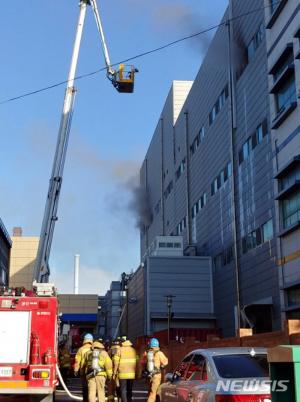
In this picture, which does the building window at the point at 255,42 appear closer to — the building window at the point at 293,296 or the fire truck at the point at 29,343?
the building window at the point at 293,296

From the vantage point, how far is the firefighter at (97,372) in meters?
11.8

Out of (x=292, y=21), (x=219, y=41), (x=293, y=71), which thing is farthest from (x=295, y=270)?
(x=219, y=41)

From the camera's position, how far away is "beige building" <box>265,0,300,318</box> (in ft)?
98.3

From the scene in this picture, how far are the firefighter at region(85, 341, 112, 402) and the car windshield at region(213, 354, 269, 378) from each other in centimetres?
453

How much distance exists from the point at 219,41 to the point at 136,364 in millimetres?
39297

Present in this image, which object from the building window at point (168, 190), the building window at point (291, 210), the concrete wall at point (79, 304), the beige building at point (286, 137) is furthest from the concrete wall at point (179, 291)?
the concrete wall at point (79, 304)

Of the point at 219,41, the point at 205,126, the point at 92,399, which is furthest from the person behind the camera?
the point at 205,126

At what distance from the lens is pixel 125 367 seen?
13.3 metres

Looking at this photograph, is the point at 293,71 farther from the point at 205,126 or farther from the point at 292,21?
the point at 205,126

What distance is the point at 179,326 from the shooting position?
2175 inches

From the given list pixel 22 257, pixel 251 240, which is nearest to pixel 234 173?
pixel 251 240

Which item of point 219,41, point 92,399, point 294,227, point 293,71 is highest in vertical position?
point 219,41

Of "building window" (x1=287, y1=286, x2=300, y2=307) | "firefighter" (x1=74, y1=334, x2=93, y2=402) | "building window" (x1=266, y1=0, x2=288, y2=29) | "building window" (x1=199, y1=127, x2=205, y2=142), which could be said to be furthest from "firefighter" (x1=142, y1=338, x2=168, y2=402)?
"building window" (x1=199, y1=127, x2=205, y2=142)

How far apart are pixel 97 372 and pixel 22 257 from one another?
107344mm
